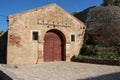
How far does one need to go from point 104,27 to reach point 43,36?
6.33m

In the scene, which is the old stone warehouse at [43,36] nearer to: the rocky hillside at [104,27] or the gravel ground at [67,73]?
the rocky hillside at [104,27]

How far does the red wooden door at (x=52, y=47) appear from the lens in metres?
18.4

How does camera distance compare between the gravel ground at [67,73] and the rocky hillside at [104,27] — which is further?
the rocky hillside at [104,27]

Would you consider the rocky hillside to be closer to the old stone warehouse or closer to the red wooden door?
the old stone warehouse

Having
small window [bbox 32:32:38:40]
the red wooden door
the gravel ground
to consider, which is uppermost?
small window [bbox 32:32:38:40]

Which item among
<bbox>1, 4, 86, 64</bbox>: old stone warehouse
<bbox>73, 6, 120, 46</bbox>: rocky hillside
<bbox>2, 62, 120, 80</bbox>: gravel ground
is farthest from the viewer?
<bbox>73, 6, 120, 46</bbox>: rocky hillside

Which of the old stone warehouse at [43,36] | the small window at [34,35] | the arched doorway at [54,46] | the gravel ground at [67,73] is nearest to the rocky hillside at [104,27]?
the old stone warehouse at [43,36]

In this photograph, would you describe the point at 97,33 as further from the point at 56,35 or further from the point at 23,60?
the point at 23,60

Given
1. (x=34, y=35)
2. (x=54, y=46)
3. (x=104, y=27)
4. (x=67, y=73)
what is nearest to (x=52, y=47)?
(x=54, y=46)

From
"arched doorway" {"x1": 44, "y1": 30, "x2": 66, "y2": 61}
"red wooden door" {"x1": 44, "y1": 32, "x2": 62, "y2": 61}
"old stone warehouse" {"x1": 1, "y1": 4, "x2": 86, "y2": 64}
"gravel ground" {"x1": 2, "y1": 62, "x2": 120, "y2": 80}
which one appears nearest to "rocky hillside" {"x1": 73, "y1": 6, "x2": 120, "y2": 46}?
"old stone warehouse" {"x1": 1, "y1": 4, "x2": 86, "y2": 64}

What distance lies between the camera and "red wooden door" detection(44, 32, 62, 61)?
18.4 metres

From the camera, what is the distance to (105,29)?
20.4 m

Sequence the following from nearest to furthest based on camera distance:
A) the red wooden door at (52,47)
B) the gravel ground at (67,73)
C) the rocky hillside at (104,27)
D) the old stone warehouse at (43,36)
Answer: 1. the gravel ground at (67,73)
2. the old stone warehouse at (43,36)
3. the red wooden door at (52,47)
4. the rocky hillside at (104,27)

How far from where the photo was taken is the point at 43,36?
58.9 feet
